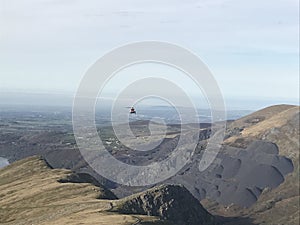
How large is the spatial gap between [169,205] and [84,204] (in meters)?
42.4

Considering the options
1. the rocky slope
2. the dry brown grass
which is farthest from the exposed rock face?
the dry brown grass

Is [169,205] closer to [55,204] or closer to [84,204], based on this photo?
[84,204]

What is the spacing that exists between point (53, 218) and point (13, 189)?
6689 centimetres

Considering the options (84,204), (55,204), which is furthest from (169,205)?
(55,204)

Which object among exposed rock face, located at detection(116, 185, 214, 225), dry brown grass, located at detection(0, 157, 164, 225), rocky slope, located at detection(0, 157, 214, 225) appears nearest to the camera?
dry brown grass, located at detection(0, 157, 164, 225)

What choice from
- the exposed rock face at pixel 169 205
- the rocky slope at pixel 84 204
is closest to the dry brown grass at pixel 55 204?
the rocky slope at pixel 84 204

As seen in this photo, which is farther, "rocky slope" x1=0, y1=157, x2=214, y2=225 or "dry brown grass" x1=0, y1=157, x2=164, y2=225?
"rocky slope" x1=0, y1=157, x2=214, y2=225

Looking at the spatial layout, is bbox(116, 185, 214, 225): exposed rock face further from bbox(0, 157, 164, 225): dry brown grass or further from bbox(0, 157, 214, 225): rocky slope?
bbox(0, 157, 164, 225): dry brown grass

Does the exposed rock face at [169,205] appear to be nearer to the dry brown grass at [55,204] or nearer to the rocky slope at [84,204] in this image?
the rocky slope at [84,204]

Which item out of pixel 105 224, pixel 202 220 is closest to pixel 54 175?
pixel 202 220

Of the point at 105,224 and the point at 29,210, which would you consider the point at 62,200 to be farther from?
the point at 105,224

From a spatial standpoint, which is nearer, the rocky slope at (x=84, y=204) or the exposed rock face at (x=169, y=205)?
the rocky slope at (x=84, y=204)

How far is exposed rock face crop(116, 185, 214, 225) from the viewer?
149m

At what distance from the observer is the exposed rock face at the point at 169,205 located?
14900cm
